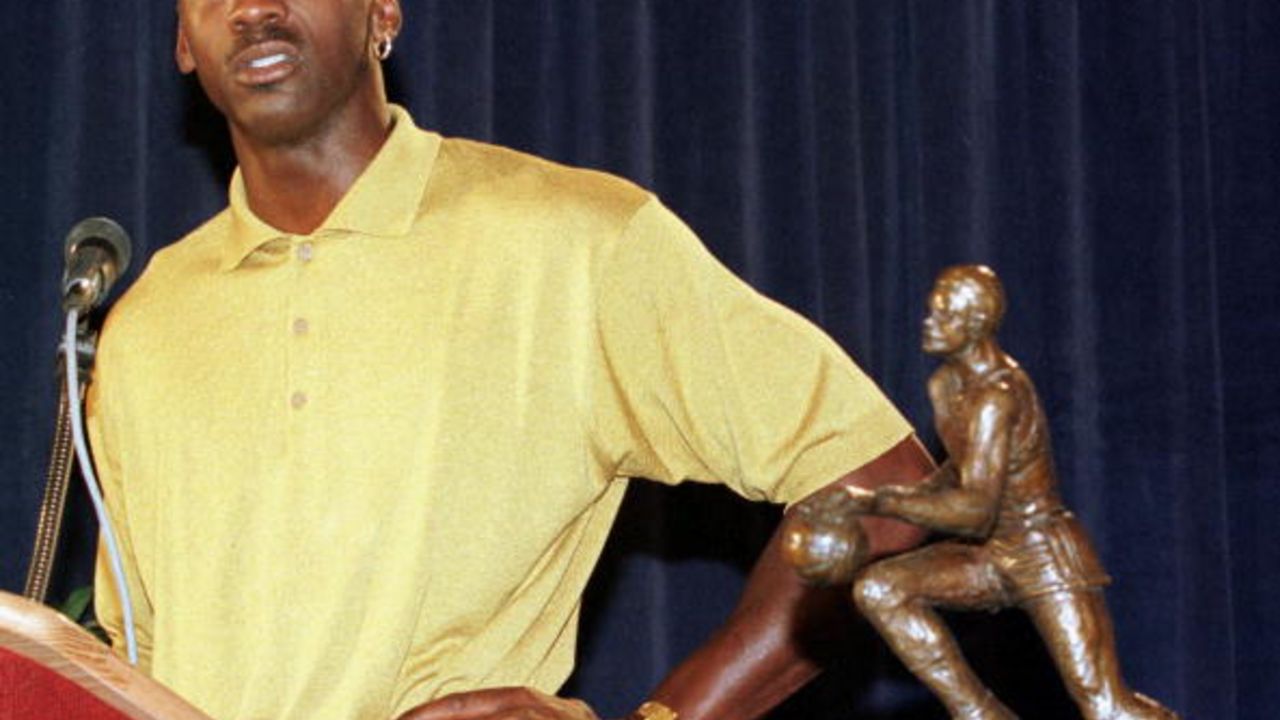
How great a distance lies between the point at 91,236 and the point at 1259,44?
185cm

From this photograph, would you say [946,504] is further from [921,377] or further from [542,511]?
[921,377]

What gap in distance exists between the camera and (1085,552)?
1160 millimetres

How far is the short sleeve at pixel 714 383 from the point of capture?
177 centimetres

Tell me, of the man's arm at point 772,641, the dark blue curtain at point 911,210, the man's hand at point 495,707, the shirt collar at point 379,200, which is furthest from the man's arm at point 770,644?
the dark blue curtain at point 911,210

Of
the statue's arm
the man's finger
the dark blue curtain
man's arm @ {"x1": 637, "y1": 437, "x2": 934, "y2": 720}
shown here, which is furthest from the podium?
the dark blue curtain

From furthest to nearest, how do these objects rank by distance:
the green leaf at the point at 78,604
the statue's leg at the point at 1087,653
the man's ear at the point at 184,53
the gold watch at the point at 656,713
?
the green leaf at the point at 78,604, the man's ear at the point at 184,53, the gold watch at the point at 656,713, the statue's leg at the point at 1087,653

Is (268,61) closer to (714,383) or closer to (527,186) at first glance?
(527,186)

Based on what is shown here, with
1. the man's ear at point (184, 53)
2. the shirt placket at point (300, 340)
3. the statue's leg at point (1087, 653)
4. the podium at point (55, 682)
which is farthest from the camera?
the man's ear at point (184, 53)

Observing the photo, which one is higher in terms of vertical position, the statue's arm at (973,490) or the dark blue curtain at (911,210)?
the statue's arm at (973,490)

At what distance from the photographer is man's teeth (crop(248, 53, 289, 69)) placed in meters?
1.87

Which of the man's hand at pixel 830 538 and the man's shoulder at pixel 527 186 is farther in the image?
the man's shoulder at pixel 527 186

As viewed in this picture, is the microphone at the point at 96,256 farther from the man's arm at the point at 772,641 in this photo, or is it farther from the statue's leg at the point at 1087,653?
the statue's leg at the point at 1087,653

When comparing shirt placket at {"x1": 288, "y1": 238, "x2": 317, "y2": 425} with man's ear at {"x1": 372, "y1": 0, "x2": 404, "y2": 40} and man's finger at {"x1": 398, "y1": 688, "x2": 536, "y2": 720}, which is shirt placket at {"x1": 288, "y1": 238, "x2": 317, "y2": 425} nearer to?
man's ear at {"x1": 372, "y1": 0, "x2": 404, "y2": 40}

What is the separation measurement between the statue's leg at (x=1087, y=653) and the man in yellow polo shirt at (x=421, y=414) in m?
0.55
